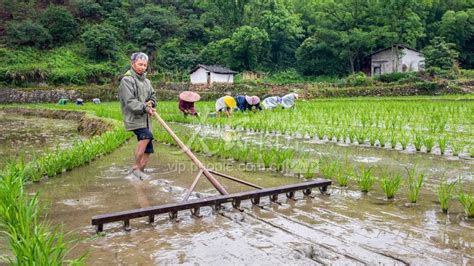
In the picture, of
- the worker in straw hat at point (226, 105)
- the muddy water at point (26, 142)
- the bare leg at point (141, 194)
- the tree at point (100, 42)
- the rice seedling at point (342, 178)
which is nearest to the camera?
the bare leg at point (141, 194)

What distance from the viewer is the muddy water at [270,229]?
266cm

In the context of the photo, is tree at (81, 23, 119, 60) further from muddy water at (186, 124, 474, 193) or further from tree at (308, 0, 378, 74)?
muddy water at (186, 124, 474, 193)

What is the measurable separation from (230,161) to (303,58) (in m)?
32.4

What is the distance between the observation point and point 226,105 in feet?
41.4

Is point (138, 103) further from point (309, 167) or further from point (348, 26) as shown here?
point (348, 26)

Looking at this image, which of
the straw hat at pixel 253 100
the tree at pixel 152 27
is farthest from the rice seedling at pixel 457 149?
the tree at pixel 152 27

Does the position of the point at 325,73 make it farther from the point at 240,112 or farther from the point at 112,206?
the point at 112,206

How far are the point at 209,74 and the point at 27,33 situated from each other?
665 inches

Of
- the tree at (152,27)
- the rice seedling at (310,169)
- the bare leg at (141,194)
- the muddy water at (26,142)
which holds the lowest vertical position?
the bare leg at (141,194)

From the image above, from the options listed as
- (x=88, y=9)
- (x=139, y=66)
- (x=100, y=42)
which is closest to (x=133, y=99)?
(x=139, y=66)

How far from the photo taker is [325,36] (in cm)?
3541

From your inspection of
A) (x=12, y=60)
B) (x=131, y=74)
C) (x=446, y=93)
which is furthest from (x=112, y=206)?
(x=12, y=60)

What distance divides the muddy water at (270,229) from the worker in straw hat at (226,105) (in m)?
7.76

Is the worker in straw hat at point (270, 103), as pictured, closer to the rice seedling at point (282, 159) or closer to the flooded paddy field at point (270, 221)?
the flooded paddy field at point (270, 221)
